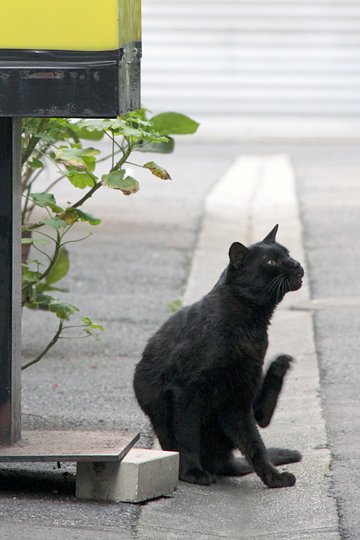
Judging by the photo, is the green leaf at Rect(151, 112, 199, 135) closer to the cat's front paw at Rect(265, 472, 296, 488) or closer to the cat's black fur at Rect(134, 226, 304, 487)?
the cat's black fur at Rect(134, 226, 304, 487)

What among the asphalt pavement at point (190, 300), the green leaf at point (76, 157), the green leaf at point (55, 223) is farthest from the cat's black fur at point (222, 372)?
the green leaf at point (76, 157)

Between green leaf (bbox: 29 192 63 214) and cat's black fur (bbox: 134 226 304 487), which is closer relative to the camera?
cat's black fur (bbox: 134 226 304 487)

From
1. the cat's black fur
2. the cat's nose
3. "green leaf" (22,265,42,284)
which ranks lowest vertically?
the cat's black fur

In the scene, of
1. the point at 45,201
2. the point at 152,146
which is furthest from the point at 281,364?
the point at 152,146

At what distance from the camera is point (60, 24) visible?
13.6 feet

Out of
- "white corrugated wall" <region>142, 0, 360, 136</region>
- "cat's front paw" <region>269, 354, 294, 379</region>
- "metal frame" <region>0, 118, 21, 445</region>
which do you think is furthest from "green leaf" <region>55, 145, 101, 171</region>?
"white corrugated wall" <region>142, 0, 360, 136</region>

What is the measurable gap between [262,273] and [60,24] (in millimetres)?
1518

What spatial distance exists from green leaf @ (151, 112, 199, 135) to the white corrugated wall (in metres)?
20.5

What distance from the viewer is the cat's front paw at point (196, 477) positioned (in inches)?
198

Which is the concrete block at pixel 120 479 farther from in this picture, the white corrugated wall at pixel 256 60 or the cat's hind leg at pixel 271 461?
the white corrugated wall at pixel 256 60

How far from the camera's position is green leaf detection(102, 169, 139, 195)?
5.23 metres

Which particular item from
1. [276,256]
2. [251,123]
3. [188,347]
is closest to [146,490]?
[188,347]

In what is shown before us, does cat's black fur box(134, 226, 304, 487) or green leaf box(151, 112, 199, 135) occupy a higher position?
green leaf box(151, 112, 199, 135)

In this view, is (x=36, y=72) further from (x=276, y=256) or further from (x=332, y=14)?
(x=332, y=14)
